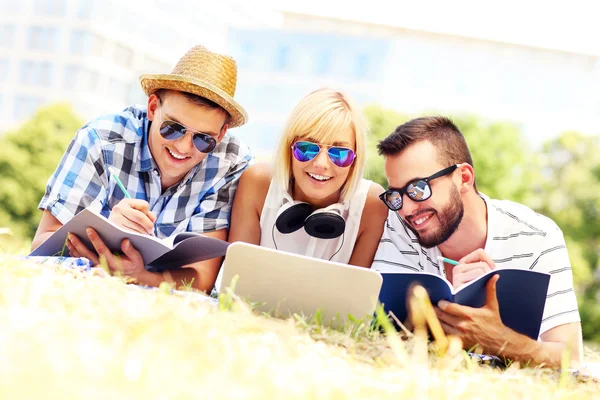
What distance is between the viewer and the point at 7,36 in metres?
72.9

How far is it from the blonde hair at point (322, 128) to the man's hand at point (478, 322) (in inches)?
57.1

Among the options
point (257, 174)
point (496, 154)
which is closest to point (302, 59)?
point (496, 154)

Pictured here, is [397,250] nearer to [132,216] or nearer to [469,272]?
[469,272]

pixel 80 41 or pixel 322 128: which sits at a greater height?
pixel 80 41

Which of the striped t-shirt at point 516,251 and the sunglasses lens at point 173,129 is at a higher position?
the sunglasses lens at point 173,129

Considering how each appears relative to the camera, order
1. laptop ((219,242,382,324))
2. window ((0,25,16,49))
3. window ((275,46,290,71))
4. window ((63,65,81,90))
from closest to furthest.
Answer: laptop ((219,242,382,324))
window ((63,65,81,90))
window ((0,25,16,49))
window ((275,46,290,71))

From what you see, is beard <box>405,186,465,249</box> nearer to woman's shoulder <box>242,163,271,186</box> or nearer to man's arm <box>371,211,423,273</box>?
man's arm <box>371,211,423,273</box>

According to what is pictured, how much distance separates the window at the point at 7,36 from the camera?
→ 237 ft

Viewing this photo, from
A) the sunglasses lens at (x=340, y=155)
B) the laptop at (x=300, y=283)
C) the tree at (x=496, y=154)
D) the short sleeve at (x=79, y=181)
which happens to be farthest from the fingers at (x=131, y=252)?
the tree at (x=496, y=154)

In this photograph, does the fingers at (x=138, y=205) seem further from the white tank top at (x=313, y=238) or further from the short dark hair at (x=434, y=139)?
the short dark hair at (x=434, y=139)

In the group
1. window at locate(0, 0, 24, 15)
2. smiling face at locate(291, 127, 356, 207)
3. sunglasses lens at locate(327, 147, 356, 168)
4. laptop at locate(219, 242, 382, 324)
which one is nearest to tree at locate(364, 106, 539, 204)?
smiling face at locate(291, 127, 356, 207)

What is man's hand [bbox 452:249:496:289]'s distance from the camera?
3.29 metres

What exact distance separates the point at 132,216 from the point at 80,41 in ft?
→ 235

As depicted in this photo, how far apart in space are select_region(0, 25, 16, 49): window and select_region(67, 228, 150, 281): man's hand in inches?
2993
